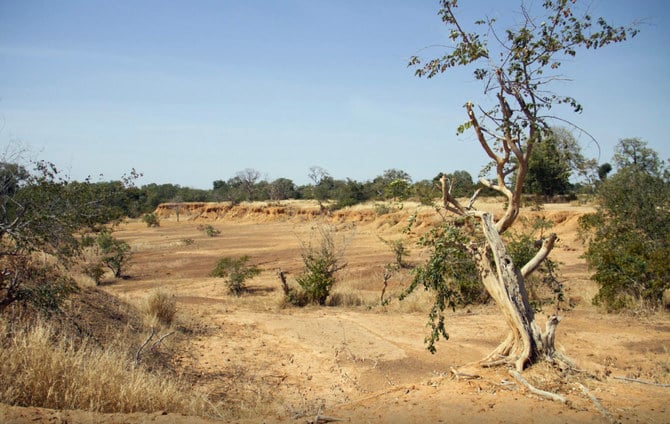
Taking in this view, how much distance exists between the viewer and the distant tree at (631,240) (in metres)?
10.2

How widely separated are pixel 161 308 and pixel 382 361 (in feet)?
16.2

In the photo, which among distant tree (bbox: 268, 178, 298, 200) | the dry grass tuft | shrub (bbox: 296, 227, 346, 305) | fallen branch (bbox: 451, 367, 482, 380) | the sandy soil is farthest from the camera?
distant tree (bbox: 268, 178, 298, 200)

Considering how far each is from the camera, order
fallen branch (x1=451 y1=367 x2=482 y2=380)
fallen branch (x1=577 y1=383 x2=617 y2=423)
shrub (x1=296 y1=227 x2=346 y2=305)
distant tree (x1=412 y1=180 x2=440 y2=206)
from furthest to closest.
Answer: shrub (x1=296 y1=227 x2=346 y2=305), distant tree (x1=412 y1=180 x2=440 y2=206), fallen branch (x1=451 y1=367 x2=482 y2=380), fallen branch (x1=577 y1=383 x2=617 y2=423)

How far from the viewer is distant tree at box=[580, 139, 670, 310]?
33.3 feet

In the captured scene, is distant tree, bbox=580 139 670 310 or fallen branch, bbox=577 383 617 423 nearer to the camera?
fallen branch, bbox=577 383 617 423

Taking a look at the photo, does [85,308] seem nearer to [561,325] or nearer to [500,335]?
[500,335]

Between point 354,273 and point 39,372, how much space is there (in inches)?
556

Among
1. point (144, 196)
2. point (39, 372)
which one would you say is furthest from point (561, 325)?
point (144, 196)

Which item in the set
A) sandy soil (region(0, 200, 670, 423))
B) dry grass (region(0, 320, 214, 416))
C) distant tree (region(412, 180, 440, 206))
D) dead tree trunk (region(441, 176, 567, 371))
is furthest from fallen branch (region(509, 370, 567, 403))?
dry grass (region(0, 320, 214, 416))

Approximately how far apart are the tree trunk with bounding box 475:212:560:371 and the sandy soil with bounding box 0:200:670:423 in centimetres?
23

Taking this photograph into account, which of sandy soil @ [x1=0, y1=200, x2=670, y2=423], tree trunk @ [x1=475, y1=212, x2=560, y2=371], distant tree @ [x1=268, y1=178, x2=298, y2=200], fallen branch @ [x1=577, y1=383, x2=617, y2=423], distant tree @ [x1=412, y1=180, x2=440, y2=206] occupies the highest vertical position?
distant tree @ [x1=268, y1=178, x2=298, y2=200]

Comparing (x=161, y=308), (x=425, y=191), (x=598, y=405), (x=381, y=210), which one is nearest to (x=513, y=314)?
(x=598, y=405)

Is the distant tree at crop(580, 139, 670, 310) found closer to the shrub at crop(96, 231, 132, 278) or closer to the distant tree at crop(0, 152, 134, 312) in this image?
the distant tree at crop(0, 152, 134, 312)

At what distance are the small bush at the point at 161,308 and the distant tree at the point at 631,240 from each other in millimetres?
9366
